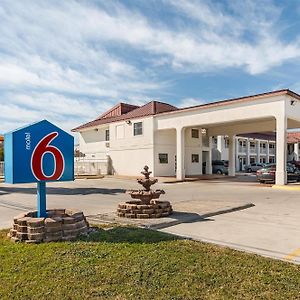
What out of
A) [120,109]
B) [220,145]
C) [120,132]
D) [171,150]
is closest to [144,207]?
[171,150]

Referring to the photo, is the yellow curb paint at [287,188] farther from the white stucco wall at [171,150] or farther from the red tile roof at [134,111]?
the red tile roof at [134,111]

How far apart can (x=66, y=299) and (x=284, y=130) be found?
739 inches

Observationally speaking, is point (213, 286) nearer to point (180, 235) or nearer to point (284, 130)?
point (180, 235)

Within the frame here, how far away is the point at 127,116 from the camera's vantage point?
3222cm

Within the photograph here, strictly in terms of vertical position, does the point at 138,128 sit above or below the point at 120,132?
above

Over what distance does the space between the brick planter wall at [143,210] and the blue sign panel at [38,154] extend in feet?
8.03

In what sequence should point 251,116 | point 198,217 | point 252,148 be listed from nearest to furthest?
point 198,217, point 251,116, point 252,148

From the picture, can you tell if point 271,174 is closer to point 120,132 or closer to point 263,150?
point 120,132

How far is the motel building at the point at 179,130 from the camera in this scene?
20.5 m

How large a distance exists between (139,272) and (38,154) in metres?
3.12

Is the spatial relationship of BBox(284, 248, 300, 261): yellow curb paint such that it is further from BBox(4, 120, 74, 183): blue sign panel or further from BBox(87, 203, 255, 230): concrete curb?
BBox(4, 120, 74, 183): blue sign panel

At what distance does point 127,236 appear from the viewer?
6430 mm

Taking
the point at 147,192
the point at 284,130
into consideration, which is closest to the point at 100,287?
the point at 147,192

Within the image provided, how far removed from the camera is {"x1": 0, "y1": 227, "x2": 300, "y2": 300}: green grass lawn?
3904 millimetres
